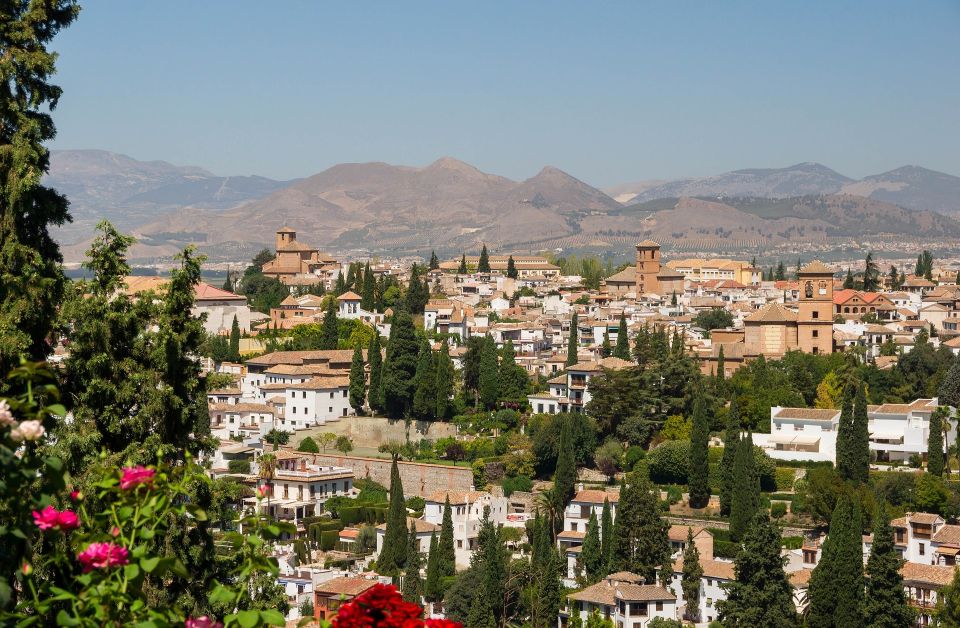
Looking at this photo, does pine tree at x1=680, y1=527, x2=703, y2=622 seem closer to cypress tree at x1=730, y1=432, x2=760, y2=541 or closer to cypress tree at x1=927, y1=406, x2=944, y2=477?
cypress tree at x1=730, y1=432, x2=760, y2=541

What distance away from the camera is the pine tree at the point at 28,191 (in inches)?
319

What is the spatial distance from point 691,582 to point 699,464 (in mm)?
4907

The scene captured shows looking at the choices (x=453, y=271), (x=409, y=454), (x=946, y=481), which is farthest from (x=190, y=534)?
(x=453, y=271)

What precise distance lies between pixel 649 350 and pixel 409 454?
7.61 m

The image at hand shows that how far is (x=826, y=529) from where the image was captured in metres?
31.0

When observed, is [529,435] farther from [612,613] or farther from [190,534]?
[190,534]

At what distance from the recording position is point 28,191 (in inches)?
Answer: 325

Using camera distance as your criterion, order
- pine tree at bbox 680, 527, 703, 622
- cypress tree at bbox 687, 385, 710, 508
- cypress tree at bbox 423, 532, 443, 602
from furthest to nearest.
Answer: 1. cypress tree at bbox 687, 385, 710, 508
2. cypress tree at bbox 423, 532, 443, 602
3. pine tree at bbox 680, 527, 703, 622

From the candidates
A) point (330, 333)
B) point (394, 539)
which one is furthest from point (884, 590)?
point (330, 333)

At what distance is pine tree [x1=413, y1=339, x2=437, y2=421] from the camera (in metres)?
39.2

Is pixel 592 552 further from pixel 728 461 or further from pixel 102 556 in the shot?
pixel 102 556

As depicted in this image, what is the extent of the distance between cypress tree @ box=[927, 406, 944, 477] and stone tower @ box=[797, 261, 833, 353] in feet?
37.3

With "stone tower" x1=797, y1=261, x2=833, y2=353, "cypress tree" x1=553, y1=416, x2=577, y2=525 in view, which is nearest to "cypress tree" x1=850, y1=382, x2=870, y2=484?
"cypress tree" x1=553, y1=416, x2=577, y2=525

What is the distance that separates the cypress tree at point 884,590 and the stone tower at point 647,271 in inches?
1579
